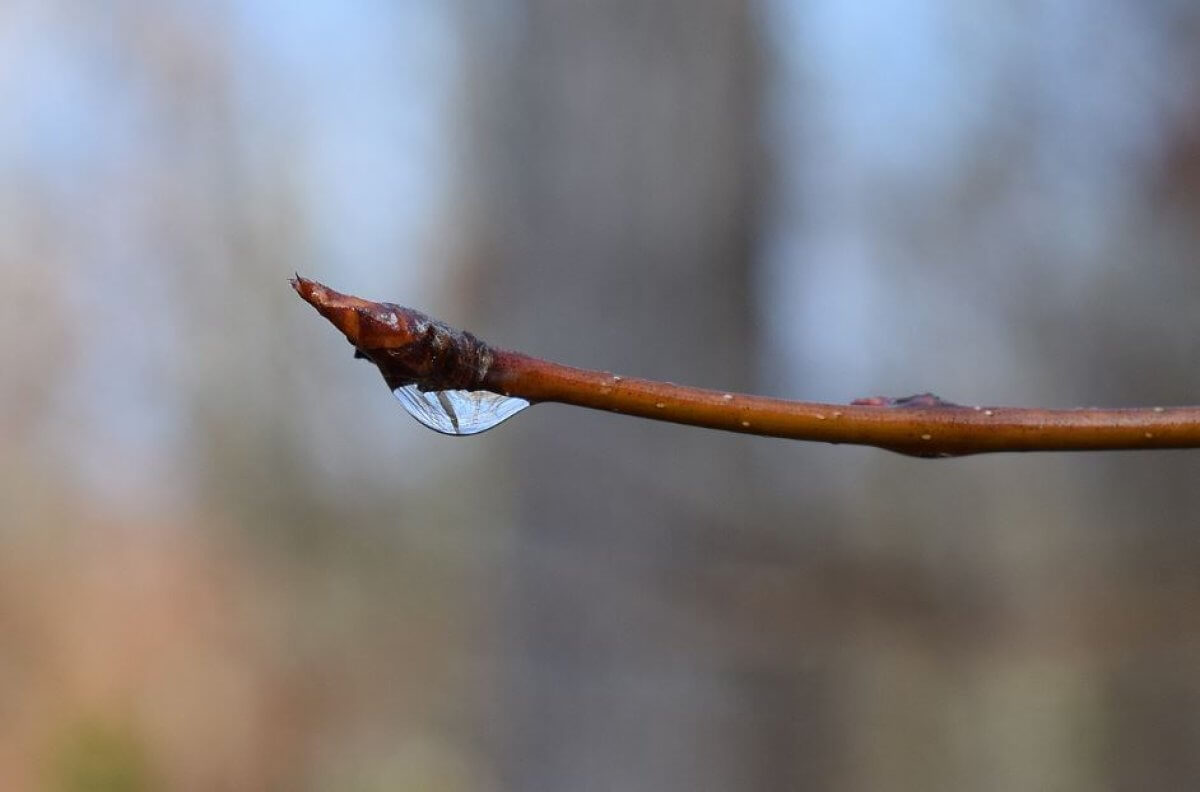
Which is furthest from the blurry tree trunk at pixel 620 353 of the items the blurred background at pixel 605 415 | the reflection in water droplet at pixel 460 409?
the reflection in water droplet at pixel 460 409

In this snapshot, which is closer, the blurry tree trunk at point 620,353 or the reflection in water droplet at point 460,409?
the reflection in water droplet at point 460,409

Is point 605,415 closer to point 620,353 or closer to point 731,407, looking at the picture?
point 620,353

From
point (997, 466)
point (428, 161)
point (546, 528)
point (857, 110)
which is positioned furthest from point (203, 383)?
point (997, 466)

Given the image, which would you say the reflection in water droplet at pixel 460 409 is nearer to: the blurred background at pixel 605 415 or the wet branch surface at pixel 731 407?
the wet branch surface at pixel 731 407

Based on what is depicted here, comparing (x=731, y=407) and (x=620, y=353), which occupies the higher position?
(x=620, y=353)

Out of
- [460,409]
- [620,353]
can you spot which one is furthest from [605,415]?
[460,409]

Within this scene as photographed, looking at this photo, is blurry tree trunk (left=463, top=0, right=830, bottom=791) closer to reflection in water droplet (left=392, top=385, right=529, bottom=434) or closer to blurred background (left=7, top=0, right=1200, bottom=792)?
blurred background (left=7, top=0, right=1200, bottom=792)
